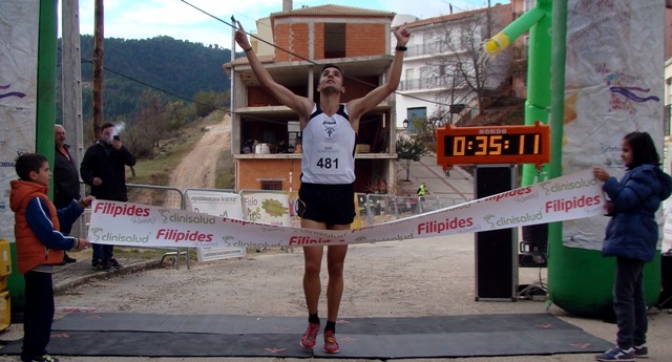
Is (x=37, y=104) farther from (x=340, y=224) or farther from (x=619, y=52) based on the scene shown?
(x=619, y=52)

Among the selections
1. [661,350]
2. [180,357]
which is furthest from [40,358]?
[661,350]

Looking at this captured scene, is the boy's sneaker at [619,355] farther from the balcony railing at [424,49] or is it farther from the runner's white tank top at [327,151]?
the balcony railing at [424,49]

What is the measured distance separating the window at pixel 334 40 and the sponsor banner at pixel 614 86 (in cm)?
3683

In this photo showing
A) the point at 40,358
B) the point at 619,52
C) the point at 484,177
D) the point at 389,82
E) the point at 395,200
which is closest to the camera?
the point at 40,358

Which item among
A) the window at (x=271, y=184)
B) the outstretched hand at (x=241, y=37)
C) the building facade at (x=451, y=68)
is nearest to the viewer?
the outstretched hand at (x=241, y=37)

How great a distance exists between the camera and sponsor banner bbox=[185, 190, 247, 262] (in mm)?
11609

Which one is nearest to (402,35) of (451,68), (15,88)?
(15,88)

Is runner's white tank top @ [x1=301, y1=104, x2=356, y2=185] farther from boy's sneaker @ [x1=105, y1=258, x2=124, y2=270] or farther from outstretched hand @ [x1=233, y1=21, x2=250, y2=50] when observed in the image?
boy's sneaker @ [x1=105, y1=258, x2=124, y2=270]

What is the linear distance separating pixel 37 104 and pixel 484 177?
5068 mm

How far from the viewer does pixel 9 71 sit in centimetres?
587

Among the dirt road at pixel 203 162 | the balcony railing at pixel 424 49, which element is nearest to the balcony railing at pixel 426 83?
the balcony railing at pixel 424 49

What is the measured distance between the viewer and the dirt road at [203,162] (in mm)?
62125

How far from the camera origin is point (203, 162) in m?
71.6

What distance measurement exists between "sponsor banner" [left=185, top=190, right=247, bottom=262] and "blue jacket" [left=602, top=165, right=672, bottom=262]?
749 cm
